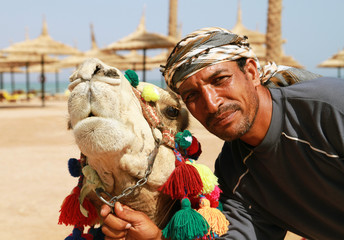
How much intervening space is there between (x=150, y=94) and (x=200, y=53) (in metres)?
0.37

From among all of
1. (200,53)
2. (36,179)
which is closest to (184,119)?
(200,53)

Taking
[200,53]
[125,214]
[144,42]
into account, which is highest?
[200,53]

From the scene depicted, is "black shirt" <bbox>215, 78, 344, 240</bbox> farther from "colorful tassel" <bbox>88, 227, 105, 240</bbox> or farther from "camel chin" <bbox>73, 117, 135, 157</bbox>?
"camel chin" <bbox>73, 117, 135, 157</bbox>

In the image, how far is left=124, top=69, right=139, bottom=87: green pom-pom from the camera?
71.1 inches

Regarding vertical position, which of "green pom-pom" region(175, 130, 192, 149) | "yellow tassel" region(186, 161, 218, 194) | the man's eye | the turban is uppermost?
the turban

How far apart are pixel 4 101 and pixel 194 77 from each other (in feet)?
84.0

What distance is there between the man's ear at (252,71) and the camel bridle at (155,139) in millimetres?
615

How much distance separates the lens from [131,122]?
1540mm

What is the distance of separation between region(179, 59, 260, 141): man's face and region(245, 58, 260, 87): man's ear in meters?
0.10

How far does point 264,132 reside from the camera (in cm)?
207

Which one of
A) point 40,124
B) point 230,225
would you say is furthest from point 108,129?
point 40,124

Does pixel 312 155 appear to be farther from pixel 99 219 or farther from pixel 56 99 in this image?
pixel 56 99

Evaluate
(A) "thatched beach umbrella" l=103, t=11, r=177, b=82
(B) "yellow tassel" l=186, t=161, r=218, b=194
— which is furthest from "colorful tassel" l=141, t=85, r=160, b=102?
(A) "thatched beach umbrella" l=103, t=11, r=177, b=82

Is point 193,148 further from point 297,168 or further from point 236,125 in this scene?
point 297,168
